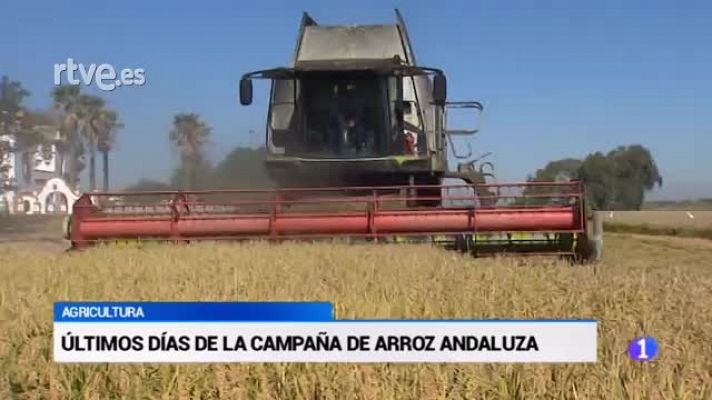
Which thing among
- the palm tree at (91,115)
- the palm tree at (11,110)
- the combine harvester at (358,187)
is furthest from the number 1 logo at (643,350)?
the palm tree at (91,115)

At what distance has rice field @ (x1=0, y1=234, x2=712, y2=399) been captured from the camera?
2.40 metres

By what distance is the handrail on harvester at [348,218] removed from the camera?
7.10m

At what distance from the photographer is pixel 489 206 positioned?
7375 millimetres

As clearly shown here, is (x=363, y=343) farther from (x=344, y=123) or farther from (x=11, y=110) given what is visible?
(x=11, y=110)

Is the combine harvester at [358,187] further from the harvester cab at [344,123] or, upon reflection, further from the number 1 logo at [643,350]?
the number 1 logo at [643,350]

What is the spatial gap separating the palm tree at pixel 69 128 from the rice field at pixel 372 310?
15967 mm

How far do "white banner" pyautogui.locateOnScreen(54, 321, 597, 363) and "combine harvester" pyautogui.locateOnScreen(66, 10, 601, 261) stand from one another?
4.36 metres

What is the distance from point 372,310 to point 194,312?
815mm

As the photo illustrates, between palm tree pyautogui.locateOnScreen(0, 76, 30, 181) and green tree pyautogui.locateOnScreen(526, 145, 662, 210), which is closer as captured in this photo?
palm tree pyautogui.locateOnScreen(0, 76, 30, 181)

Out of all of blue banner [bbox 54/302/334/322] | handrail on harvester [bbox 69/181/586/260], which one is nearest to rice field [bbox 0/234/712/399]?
blue banner [bbox 54/302/334/322]

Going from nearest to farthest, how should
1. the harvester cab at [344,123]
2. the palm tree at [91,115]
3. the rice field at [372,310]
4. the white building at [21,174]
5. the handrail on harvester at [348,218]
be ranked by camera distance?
1. the rice field at [372,310]
2. the handrail on harvester at [348,218]
3. the harvester cab at [344,123]
4. the white building at [21,174]
5. the palm tree at [91,115]

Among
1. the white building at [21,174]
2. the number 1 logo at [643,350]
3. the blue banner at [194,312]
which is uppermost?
the white building at [21,174]

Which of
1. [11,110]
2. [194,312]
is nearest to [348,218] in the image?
[194,312]

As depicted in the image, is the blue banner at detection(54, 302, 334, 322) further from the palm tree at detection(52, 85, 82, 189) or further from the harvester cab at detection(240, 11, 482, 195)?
Result: the palm tree at detection(52, 85, 82, 189)
